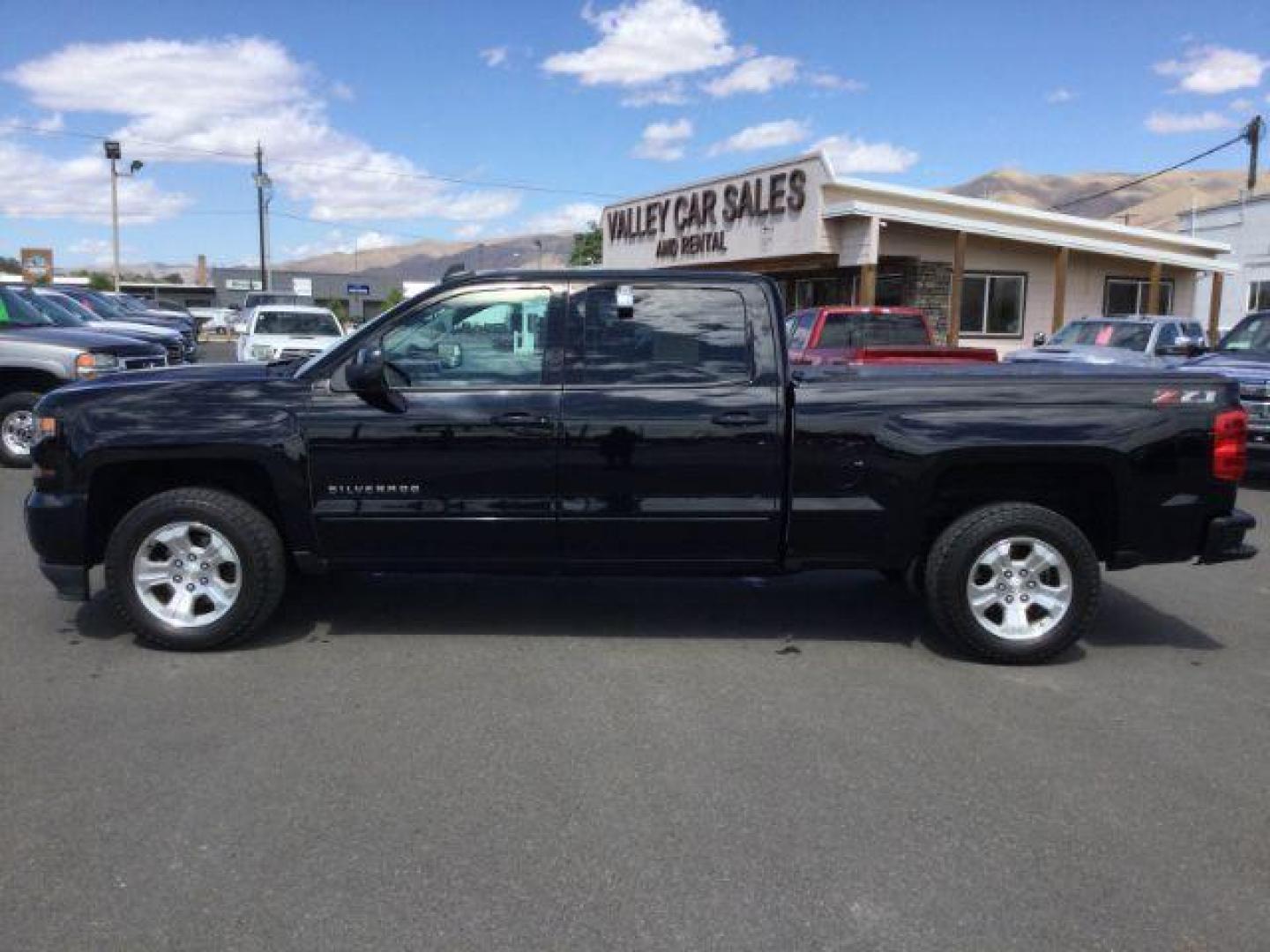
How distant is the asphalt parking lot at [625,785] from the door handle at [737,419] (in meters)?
1.16

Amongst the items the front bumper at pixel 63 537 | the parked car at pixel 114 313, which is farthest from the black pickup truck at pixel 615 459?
the parked car at pixel 114 313

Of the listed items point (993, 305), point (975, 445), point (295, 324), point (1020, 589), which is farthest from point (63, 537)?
point (993, 305)

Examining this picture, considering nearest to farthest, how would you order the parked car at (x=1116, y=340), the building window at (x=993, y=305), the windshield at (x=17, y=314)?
the windshield at (x=17, y=314) → the parked car at (x=1116, y=340) → the building window at (x=993, y=305)

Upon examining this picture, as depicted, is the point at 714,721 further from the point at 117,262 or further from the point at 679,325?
the point at 117,262

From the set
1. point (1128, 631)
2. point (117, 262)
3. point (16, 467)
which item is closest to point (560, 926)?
point (1128, 631)

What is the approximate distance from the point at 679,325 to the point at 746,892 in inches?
115

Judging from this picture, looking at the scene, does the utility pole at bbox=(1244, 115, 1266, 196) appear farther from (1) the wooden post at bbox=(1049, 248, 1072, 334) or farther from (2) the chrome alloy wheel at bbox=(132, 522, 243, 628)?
(2) the chrome alloy wheel at bbox=(132, 522, 243, 628)

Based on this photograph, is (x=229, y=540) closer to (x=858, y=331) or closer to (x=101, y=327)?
(x=858, y=331)

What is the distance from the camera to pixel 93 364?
1137 centimetres

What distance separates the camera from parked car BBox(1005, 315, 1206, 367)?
15.7m

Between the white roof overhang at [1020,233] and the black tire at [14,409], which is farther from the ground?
the white roof overhang at [1020,233]

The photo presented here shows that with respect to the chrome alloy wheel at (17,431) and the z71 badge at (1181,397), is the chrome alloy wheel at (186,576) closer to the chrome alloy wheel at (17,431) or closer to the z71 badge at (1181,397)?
the z71 badge at (1181,397)

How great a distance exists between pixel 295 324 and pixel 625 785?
15.7 m

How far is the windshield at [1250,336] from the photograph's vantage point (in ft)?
39.6
